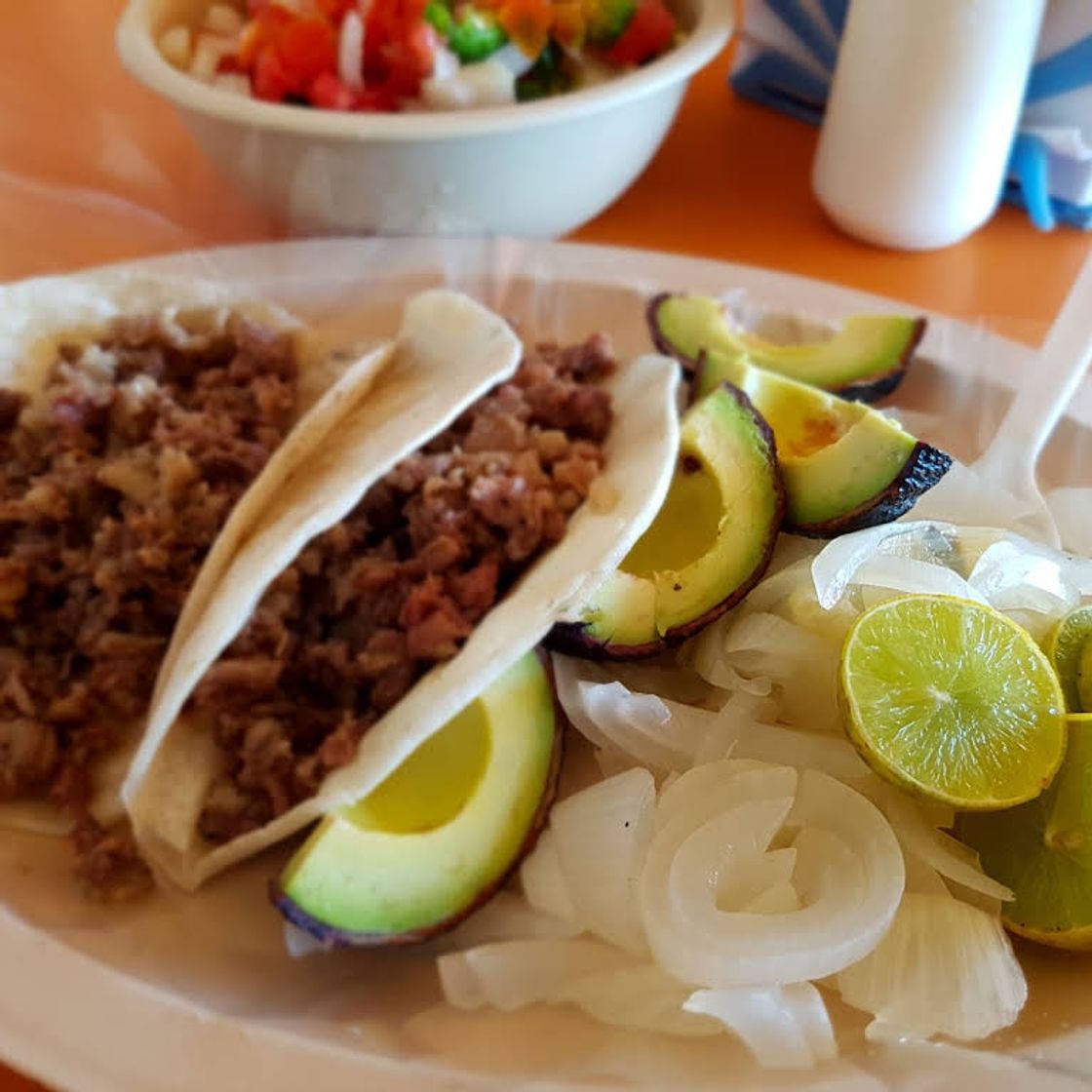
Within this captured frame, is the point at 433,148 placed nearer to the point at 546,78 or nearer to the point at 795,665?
the point at 546,78

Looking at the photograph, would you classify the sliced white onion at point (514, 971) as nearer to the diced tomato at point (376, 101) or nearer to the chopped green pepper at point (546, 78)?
the diced tomato at point (376, 101)

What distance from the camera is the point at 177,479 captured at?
3.79ft

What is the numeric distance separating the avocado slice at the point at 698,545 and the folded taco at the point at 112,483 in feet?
1.30

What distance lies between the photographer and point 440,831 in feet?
3.10

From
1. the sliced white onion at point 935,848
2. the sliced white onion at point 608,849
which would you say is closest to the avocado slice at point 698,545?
the sliced white onion at point 608,849

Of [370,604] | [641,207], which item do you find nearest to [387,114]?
[641,207]

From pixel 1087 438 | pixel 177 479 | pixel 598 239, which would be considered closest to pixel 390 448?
pixel 177 479

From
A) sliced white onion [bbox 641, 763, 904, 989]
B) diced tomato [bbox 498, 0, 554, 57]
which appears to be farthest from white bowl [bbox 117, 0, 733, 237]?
sliced white onion [bbox 641, 763, 904, 989]

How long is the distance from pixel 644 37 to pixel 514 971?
1542 millimetres

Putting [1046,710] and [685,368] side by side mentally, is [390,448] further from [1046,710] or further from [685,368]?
[1046,710]

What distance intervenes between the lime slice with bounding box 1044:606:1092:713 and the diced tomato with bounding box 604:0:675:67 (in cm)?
127

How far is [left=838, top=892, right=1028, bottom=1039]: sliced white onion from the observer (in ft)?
2.84

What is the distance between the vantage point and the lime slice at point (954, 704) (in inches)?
35.4

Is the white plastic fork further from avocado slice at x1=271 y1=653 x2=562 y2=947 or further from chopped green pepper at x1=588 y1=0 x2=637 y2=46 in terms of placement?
chopped green pepper at x1=588 y1=0 x2=637 y2=46
